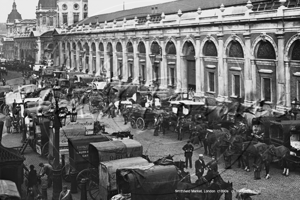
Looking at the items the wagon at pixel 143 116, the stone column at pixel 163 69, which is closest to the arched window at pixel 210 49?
the stone column at pixel 163 69

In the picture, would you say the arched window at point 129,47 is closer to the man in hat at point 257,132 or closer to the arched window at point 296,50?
the arched window at point 296,50

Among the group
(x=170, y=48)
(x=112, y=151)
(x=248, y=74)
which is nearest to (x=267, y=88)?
(x=248, y=74)

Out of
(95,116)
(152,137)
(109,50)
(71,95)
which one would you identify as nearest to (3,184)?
(152,137)

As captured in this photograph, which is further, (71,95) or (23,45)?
(23,45)

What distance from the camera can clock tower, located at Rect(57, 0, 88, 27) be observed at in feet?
297

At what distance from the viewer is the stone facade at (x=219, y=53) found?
30234 mm

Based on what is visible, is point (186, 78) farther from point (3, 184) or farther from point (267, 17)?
point (3, 184)

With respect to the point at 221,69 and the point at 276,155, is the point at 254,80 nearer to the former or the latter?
the point at 221,69

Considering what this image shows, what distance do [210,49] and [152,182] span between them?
25.7 m

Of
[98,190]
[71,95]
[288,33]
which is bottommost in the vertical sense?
[98,190]

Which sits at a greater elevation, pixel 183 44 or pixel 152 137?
pixel 183 44

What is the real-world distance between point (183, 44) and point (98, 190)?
26.8 meters

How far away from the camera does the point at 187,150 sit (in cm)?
2106

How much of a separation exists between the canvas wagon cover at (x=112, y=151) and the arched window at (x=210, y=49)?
847 inches
